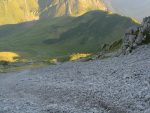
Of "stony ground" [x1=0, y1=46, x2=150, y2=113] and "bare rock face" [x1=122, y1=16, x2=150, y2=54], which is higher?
"bare rock face" [x1=122, y1=16, x2=150, y2=54]

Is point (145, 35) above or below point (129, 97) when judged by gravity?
above

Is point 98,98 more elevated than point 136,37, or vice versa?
point 136,37

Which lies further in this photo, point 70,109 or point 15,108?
point 15,108

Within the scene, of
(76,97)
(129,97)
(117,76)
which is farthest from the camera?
(117,76)

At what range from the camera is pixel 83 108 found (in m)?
30.1

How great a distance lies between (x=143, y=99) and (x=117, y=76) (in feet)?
46.1

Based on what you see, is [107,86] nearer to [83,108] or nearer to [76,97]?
[76,97]

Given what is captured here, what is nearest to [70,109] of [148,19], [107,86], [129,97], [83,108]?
[83,108]

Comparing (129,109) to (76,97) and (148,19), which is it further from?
(148,19)

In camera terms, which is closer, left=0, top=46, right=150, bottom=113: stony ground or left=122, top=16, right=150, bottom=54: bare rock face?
left=0, top=46, right=150, bottom=113: stony ground

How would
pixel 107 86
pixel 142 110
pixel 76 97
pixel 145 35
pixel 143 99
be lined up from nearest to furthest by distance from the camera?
1. pixel 142 110
2. pixel 143 99
3. pixel 76 97
4. pixel 107 86
5. pixel 145 35

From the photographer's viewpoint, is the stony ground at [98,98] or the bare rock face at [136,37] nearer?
the stony ground at [98,98]

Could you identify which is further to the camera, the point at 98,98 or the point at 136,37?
the point at 136,37

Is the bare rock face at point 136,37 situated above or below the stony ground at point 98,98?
above
